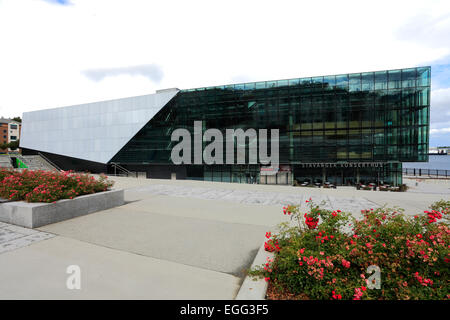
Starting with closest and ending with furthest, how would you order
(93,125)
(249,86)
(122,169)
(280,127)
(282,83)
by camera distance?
(282,83) < (280,127) < (249,86) < (93,125) < (122,169)

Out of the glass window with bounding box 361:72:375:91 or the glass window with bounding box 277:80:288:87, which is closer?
the glass window with bounding box 361:72:375:91

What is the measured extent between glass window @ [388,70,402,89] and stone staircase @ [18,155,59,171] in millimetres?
55879

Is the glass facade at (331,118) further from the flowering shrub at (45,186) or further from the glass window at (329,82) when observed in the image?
the flowering shrub at (45,186)

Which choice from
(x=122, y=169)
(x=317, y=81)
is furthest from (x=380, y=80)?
(x=122, y=169)

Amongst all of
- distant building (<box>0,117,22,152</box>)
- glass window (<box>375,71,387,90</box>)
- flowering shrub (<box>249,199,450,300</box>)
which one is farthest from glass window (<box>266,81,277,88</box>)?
distant building (<box>0,117,22,152</box>)

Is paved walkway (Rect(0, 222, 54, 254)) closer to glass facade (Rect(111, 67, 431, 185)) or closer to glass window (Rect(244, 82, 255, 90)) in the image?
glass facade (Rect(111, 67, 431, 185))

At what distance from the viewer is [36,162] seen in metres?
41.4

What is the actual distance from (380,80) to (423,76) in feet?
14.4

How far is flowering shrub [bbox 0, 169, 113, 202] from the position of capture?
7.24 meters

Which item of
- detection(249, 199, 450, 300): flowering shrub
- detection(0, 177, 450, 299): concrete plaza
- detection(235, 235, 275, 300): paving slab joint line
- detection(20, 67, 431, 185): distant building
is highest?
detection(20, 67, 431, 185): distant building

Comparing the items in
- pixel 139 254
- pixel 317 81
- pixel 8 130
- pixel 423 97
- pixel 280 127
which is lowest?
pixel 139 254

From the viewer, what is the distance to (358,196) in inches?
516

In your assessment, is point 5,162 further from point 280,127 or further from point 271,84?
point 280,127
